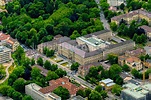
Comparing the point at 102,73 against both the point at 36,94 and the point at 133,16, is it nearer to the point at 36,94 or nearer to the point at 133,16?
the point at 36,94

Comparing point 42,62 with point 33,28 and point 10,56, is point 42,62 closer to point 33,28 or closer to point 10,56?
point 10,56

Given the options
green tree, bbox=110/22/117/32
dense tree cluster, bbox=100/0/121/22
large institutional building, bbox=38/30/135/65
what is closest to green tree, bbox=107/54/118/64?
large institutional building, bbox=38/30/135/65

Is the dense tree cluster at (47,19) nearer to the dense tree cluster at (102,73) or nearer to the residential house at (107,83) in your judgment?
the dense tree cluster at (102,73)

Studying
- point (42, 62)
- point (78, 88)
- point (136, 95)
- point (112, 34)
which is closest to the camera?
point (136, 95)

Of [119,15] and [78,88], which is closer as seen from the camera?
[78,88]

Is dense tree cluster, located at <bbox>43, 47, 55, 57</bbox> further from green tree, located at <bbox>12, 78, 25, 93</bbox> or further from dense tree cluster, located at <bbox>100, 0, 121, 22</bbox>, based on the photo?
dense tree cluster, located at <bbox>100, 0, 121, 22</bbox>

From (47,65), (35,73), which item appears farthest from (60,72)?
(35,73)

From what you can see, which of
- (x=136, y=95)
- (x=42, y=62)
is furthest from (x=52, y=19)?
(x=136, y=95)
